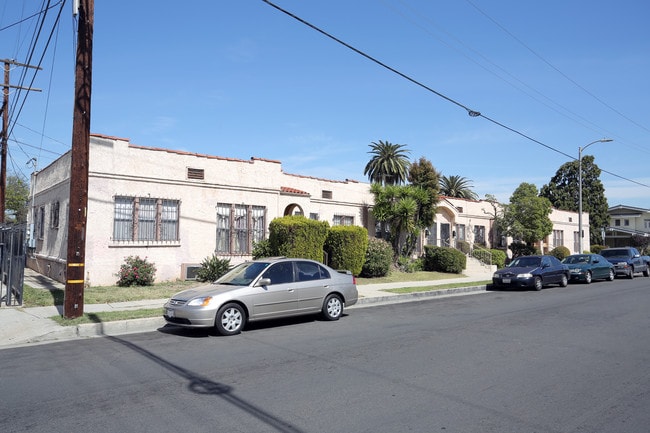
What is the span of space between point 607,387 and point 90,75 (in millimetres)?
11440

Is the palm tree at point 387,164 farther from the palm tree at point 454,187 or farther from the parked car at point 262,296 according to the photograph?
the parked car at point 262,296

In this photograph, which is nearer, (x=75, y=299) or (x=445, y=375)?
(x=445, y=375)

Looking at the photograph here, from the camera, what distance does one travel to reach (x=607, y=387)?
6160mm

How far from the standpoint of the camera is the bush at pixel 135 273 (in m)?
16.3

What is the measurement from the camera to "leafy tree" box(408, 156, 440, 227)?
2689 cm

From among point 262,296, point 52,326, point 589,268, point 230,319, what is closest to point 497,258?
point 589,268

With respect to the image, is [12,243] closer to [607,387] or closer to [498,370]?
[498,370]

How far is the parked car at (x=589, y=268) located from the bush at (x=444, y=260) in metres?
5.21

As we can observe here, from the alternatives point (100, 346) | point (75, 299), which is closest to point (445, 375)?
point (100, 346)

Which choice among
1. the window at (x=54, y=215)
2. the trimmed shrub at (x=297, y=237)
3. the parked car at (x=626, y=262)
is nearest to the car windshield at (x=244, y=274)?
the trimmed shrub at (x=297, y=237)

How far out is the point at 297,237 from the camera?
60.4 ft

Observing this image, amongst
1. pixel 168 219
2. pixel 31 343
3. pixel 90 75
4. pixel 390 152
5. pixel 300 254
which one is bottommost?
pixel 31 343

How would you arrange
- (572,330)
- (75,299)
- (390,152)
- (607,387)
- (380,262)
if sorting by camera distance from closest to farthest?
(607,387), (572,330), (75,299), (380,262), (390,152)

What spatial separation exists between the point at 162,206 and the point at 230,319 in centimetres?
933
